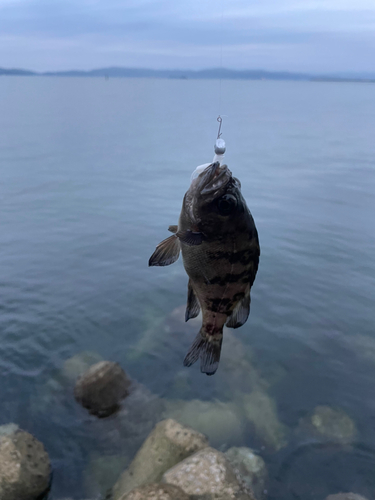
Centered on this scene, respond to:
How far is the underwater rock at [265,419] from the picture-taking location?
378 inches

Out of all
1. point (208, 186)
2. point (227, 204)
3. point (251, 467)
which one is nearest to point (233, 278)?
point (227, 204)

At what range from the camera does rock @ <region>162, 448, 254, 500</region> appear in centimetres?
651

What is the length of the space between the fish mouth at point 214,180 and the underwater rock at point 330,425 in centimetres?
807

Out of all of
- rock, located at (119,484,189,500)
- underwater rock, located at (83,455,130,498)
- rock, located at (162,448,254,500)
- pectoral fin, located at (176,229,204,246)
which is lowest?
underwater rock, located at (83,455,130,498)

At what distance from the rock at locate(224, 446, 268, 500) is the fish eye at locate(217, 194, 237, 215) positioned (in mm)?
6536

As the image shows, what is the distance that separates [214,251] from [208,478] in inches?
177

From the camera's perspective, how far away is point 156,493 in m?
6.15

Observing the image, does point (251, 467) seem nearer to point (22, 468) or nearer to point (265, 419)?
point (265, 419)

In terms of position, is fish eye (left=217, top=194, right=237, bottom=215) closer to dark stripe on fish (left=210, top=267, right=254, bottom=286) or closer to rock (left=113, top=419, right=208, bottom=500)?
dark stripe on fish (left=210, top=267, right=254, bottom=286)

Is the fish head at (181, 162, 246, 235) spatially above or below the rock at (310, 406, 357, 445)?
above

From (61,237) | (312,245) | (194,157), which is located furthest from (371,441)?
(194,157)

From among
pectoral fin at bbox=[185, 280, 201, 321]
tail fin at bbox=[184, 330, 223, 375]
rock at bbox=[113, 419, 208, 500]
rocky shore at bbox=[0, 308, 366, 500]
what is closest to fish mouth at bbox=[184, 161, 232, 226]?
pectoral fin at bbox=[185, 280, 201, 321]

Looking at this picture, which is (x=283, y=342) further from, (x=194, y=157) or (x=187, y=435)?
→ (x=194, y=157)

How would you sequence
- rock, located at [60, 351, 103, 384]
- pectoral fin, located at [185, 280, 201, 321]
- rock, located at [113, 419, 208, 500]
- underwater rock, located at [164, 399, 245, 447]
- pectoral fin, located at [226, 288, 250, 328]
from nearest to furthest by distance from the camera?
pectoral fin, located at [226, 288, 250, 328], pectoral fin, located at [185, 280, 201, 321], rock, located at [113, 419, 208, 500], underwater rock, located at [164, 399, 245, 447], rock, located at [60, 351, 103, 384]
